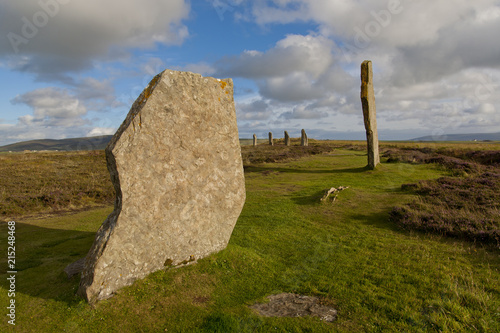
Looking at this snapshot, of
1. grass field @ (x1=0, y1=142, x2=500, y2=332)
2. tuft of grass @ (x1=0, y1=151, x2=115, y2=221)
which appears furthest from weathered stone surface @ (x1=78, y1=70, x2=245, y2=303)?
tuft of grass @ (x1=0, y1=151, x2=115, y2=221)

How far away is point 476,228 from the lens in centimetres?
949

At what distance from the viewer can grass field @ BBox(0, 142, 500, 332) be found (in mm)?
5312

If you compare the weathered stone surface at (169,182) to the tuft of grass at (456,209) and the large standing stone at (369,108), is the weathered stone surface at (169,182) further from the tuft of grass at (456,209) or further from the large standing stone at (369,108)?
the large standing stone at (369,108)

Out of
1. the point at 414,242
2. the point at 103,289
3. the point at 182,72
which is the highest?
the point at 182,72

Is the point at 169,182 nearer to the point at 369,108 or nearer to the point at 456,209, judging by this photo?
the point at 456,209

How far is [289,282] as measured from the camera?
705 cm

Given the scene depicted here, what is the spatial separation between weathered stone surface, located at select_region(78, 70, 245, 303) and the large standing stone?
16.9 meters

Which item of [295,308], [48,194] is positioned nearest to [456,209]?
[295,308]

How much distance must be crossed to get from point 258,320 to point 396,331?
2.42 m

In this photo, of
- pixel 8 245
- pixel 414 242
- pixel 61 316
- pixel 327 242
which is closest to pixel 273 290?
pixel 327 242

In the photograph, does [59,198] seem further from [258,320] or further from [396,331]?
[396,331]

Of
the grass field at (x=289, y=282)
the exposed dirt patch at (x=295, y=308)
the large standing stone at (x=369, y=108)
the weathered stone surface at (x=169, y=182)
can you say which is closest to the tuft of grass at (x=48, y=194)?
the grass field at (x=289, y=282)

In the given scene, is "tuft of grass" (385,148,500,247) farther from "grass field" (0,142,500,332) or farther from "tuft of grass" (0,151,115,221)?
"tuft of grass" (0,151,115,221)

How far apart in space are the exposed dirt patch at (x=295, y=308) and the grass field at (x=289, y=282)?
0.21 metres
